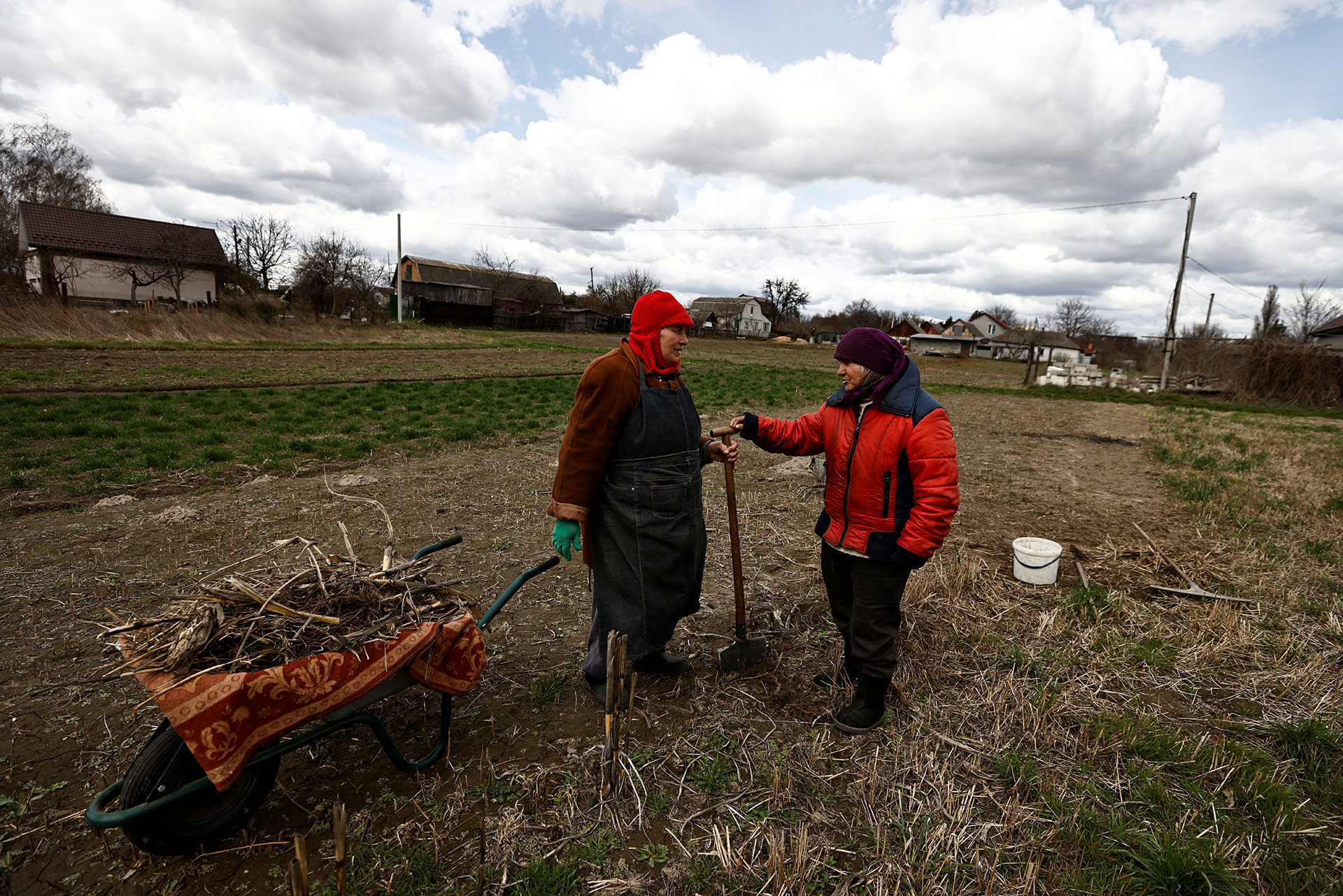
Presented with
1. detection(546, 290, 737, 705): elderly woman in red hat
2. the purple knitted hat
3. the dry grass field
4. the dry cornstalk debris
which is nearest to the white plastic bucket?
the dry grass field

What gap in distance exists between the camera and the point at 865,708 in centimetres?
337

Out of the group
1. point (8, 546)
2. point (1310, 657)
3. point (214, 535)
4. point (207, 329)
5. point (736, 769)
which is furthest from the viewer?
point (207, 329)

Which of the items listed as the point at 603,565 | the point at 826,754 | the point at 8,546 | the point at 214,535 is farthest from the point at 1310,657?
the point at 8,546

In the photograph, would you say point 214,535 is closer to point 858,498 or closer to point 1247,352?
point 858,498

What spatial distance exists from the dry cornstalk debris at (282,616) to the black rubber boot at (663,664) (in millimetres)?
1317

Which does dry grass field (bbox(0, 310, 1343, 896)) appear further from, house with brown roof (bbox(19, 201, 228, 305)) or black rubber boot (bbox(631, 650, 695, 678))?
house with brown roof (bbox(19, 201, 228, 305))

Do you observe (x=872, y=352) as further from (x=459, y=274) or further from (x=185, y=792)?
(x=459, y=274)

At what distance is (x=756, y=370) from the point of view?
2561cm

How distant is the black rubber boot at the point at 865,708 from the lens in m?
3.32

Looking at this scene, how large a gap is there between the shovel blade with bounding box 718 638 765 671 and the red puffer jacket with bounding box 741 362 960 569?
1.01 metres

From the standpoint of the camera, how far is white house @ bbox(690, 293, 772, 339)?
6938cm

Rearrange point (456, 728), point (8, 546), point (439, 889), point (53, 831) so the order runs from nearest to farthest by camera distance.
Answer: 1. point (439, 889)
2. point (53, 831)
3. point (456, 728)
4. point (8, 546)

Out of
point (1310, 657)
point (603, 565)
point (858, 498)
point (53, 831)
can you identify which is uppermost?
point (858, 498)

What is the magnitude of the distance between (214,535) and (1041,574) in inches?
294
